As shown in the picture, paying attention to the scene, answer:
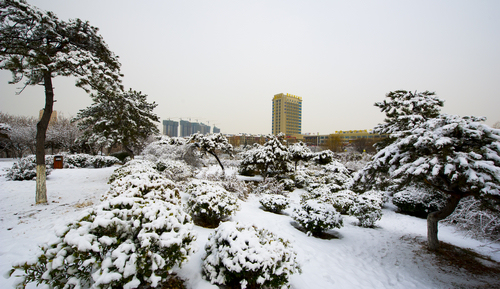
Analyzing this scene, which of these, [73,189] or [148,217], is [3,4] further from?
[148,217]

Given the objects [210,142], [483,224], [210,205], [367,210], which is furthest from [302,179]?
[210,205]

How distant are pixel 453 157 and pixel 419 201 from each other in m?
7.61

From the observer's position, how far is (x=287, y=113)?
107875 millimetres

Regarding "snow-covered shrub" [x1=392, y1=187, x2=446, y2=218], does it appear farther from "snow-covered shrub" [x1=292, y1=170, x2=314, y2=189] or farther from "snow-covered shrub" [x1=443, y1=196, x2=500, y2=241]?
"snow-covered shrub" [x1=292, y1=170, x2=314, y2=189]

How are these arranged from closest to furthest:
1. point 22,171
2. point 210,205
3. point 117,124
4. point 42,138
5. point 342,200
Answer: point 210,205
point 42,138
point 342,200
point 22,171
point 117,124

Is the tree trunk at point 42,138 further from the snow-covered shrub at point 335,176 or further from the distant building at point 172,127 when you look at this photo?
the distant building at point 172,127

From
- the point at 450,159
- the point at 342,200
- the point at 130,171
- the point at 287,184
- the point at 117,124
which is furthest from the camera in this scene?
the point at 287,184

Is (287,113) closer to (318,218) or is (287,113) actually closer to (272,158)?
(272,158)

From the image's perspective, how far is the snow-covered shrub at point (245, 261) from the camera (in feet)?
9.09

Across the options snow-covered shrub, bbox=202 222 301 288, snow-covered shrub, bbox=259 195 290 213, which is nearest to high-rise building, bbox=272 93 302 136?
snow-covered shrub, bbox=259 195 290 213

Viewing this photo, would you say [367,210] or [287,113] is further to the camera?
[287,113]

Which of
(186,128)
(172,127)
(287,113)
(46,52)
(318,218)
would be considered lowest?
(318,218)

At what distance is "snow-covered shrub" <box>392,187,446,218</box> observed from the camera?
31.3ft

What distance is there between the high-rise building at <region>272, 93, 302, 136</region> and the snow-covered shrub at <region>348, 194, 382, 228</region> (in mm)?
99000
